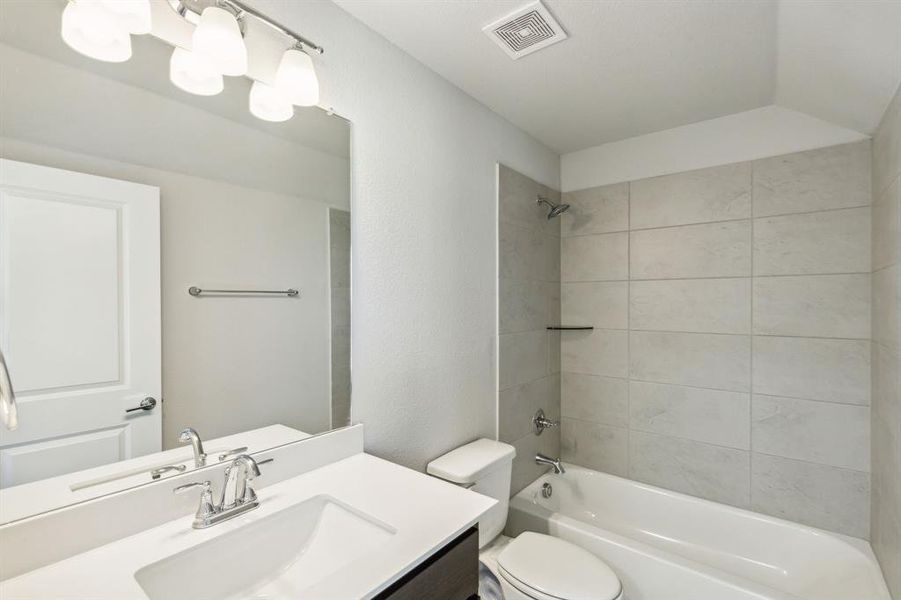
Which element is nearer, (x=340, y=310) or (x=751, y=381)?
(x=340, y=310)

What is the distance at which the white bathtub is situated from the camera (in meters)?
1.57

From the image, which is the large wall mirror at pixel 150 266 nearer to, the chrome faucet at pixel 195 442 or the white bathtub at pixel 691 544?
the chrome faucet at pixel 195 442

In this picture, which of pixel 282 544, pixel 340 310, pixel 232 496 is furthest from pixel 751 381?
pixel 232 496

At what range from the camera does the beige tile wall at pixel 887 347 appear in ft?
4.48

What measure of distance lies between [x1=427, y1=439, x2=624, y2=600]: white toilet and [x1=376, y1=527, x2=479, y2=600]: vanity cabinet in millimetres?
560

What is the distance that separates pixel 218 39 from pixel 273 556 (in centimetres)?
127

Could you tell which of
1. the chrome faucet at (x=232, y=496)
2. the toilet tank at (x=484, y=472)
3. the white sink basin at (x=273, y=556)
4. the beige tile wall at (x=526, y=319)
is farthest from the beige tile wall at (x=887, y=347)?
the chrome faucet at (x=232, y=496)

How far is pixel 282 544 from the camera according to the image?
1.02 meters

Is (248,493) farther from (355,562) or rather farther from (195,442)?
(355,562)

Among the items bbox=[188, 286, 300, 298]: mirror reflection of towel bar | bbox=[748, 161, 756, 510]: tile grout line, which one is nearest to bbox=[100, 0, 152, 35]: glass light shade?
bbox=[188, 286, 300, 298]: mirror reflection of towel bar

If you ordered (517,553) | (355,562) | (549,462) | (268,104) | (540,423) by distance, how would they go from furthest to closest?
(540,423) < (549,462) < (517,553) < (268,104) < (355,562)

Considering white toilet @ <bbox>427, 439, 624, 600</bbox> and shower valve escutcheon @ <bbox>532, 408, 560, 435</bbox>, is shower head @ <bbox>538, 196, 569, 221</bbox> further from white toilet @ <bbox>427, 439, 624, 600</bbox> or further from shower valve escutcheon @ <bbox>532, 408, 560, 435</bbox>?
white toilet @ <bbox>427, 439, 624, 600</bbox>

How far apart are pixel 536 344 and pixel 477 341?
0.57m

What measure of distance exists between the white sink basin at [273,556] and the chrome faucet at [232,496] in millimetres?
65
